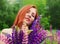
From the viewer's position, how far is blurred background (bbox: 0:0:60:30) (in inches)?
650

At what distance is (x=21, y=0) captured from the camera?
19.7 m

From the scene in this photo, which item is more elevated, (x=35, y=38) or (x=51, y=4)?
(x=35, y=38)

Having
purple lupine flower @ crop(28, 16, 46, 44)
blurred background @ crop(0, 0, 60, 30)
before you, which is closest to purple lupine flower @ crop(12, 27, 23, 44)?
purple lupine flower @ crop(28, 16, 46, 44)

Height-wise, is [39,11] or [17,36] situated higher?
[17,36]

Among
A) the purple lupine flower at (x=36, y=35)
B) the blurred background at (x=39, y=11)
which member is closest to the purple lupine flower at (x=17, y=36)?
the purple lupine flower at (x=36, y=35)

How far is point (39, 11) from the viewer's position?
16109 millimetres

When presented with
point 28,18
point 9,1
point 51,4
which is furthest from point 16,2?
point 28,18

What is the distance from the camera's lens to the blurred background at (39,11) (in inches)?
650

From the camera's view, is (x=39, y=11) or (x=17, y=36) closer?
(x=17, y=36)

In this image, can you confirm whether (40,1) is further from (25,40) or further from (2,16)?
(25,40)

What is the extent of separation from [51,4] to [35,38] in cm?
1733

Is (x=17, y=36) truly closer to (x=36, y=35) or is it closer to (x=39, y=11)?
(x=36, y=35)

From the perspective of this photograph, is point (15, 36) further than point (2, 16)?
No

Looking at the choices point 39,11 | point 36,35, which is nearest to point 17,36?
point 36,35
